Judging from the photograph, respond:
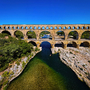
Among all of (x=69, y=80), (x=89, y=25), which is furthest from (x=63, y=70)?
(x=89, y=25)

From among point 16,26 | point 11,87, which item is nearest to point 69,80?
point 11,87

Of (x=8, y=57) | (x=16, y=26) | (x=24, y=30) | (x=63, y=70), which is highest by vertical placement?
(x=16, y=26)

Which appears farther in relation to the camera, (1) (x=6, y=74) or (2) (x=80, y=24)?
(2) (x=80, y=24)

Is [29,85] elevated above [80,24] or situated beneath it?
situated beneath

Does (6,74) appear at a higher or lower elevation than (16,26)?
lower

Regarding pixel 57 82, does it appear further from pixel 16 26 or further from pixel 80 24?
pixel 16 26

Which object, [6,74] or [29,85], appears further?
[6,74]

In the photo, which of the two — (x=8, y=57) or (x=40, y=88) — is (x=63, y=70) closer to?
(x=40, y=88)

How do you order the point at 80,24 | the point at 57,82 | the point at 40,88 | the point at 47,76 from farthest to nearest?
the point at 80,24, the point at 47,76, the point at 57,82, the point at 40,88

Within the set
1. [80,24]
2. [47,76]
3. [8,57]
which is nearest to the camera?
[47,76]
